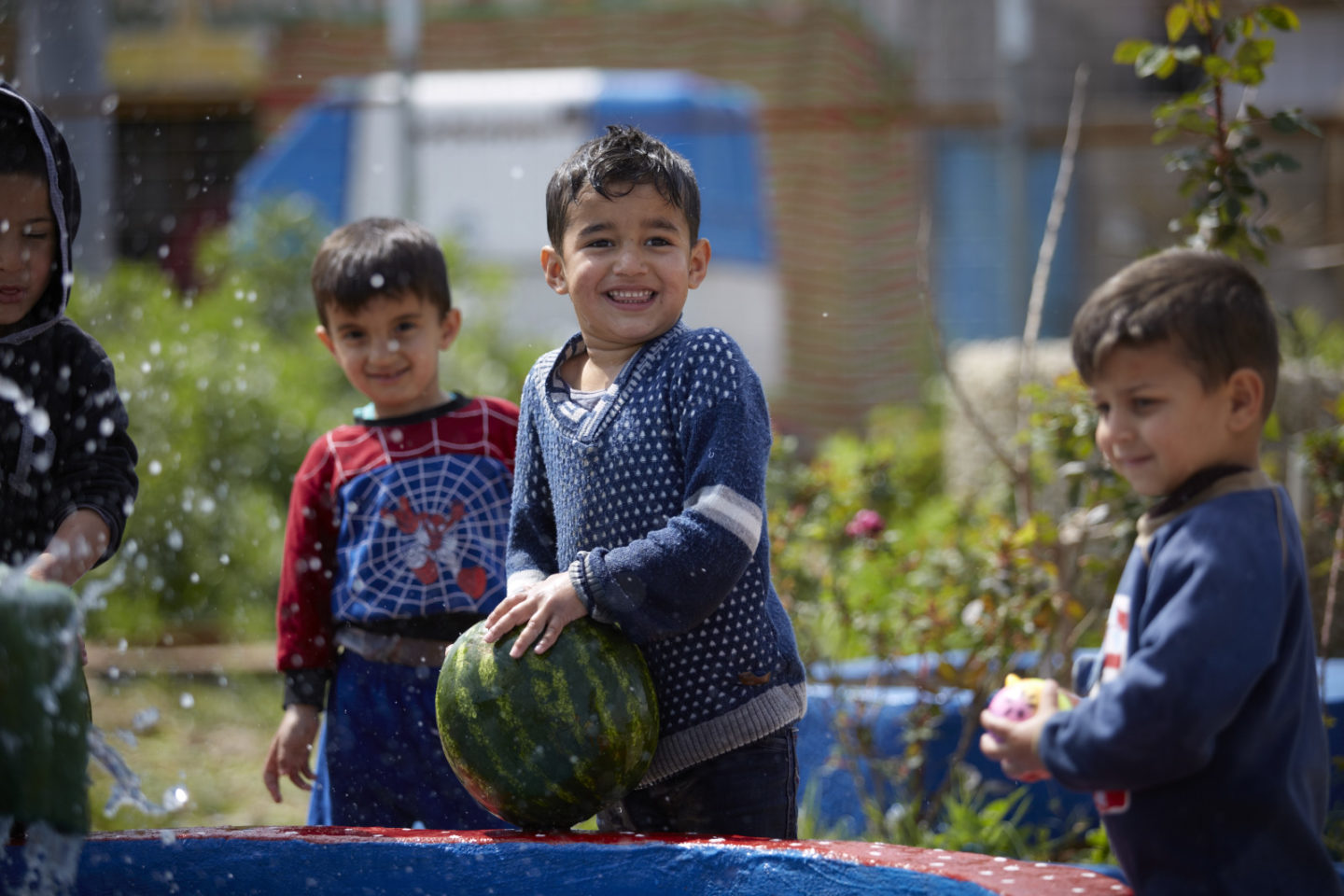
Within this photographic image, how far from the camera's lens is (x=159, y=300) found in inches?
307

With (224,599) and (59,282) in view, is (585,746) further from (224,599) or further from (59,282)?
(224,599)

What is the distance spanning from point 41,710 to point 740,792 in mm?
1137

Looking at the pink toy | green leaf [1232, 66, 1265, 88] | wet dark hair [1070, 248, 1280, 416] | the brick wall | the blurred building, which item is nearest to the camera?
wet dark hair [1070, 248, 1280, 416]

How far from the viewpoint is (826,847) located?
86.2 inches

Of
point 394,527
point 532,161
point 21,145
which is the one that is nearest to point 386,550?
point 394,527

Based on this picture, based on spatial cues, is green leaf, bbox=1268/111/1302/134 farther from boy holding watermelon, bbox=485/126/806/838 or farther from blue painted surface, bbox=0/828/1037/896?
blue painted surface, bbox=0/828/1037/896

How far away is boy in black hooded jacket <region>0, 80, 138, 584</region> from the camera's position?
8.93 ft

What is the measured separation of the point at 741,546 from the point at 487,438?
1.00 metres

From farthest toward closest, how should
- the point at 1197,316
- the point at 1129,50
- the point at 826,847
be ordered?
the point at 1129,50 < the point at 826,847 < the point at 1197,316

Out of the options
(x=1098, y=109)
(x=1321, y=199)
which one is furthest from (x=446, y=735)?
(x=1098, y=109)

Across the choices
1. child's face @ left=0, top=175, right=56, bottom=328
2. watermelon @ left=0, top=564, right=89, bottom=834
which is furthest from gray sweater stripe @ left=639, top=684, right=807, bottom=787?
child's face @ left=0, top=175, right=56, bottom=328

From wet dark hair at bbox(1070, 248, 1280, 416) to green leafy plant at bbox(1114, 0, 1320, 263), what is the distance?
1379mm

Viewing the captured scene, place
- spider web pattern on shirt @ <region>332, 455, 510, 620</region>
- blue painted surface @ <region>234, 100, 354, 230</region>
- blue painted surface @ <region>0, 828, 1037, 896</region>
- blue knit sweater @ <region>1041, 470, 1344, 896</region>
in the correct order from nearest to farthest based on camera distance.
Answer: blue knit sweater @ <region>1041, 470, 1344, 896</region> < blue painted surface @ <region>0, 828, 1037, 896</region> < spider web pattern on shirt @ <region>332, 455, 510, 620</region> < blue painted surface @ <region>234, 100, 354, 230</region>

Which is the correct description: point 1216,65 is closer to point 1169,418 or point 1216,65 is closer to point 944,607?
point 1169,418
